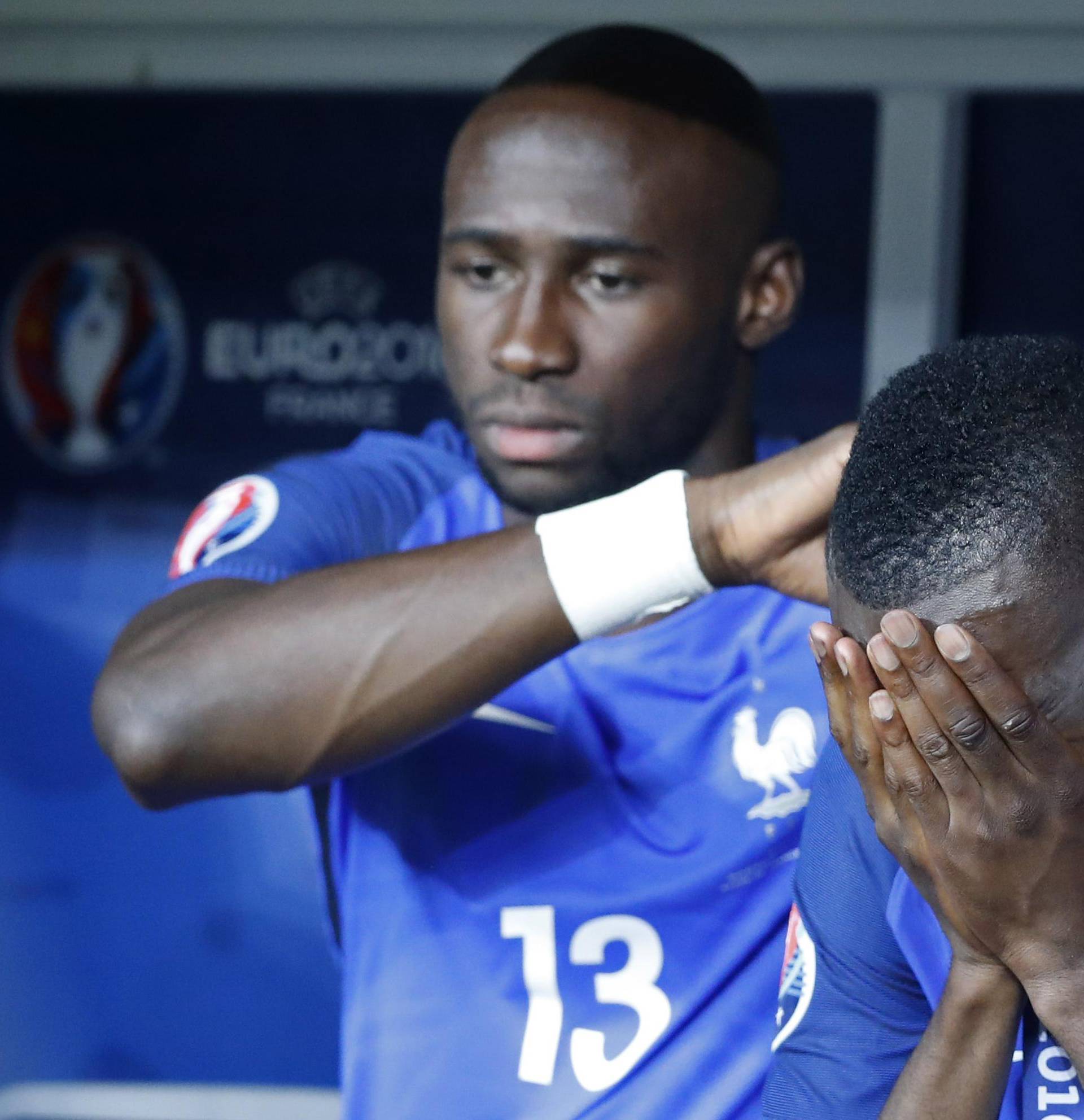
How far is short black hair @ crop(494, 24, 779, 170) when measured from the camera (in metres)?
1.32

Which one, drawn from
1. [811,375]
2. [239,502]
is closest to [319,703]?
[239,502]

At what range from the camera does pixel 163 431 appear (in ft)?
7.54

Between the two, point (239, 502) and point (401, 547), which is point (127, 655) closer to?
point (239, 502)

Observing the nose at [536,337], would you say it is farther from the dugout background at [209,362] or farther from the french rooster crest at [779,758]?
the dugout background at [209,362]

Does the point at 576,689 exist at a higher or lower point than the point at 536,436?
lower

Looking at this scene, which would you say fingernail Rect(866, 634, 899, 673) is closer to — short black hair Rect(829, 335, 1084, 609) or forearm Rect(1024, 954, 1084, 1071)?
short black hair Rect(829, 335, 1084, 609)

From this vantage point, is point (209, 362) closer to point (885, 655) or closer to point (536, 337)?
point (536, 337)

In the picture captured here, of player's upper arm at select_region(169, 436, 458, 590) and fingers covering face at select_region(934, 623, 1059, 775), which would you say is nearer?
fingers covering face at select_region(934, 623, 1059, 775)

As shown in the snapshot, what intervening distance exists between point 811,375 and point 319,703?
119cm

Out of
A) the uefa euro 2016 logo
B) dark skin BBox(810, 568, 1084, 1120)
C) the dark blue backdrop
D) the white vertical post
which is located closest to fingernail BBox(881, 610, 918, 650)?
dark skin BBox(810, 568, 1084, 1120)

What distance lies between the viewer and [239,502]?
131 cm

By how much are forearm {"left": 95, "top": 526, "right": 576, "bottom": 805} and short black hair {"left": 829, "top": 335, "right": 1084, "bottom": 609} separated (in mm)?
247

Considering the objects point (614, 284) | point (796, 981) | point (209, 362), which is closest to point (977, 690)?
point (796, 981)

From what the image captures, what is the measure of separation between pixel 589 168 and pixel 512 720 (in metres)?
0.43
